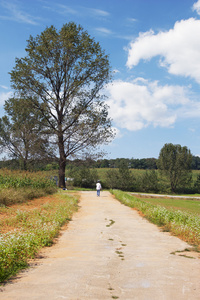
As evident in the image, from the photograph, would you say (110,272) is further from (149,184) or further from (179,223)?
(149,184)

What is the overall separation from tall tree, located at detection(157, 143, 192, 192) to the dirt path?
2058 inches

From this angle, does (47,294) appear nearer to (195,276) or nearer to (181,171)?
(195,276)

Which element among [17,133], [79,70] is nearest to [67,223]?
[79,70]

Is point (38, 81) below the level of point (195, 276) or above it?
above

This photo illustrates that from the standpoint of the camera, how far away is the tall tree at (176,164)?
188 ft

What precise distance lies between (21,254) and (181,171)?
2185 inches

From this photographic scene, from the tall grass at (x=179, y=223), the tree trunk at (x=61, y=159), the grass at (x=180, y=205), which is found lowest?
the grass at (x=180, y=205)

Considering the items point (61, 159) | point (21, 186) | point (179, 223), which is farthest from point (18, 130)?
point (179, 223)

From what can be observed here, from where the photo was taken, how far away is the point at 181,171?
57.1 m

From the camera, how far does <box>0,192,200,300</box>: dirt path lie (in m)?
3.36

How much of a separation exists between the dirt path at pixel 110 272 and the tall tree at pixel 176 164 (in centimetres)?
5226

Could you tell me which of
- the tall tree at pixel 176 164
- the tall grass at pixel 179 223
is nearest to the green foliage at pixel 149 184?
the tall tree at pixel 176 164

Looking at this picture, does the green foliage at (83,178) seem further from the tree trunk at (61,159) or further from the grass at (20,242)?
the grass at (20,242)

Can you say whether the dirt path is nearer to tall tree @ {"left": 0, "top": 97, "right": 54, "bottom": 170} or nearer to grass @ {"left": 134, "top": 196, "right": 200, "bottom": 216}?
grass @ {"left": 134, "top": 196, "right": 200, "bottom": 216}
